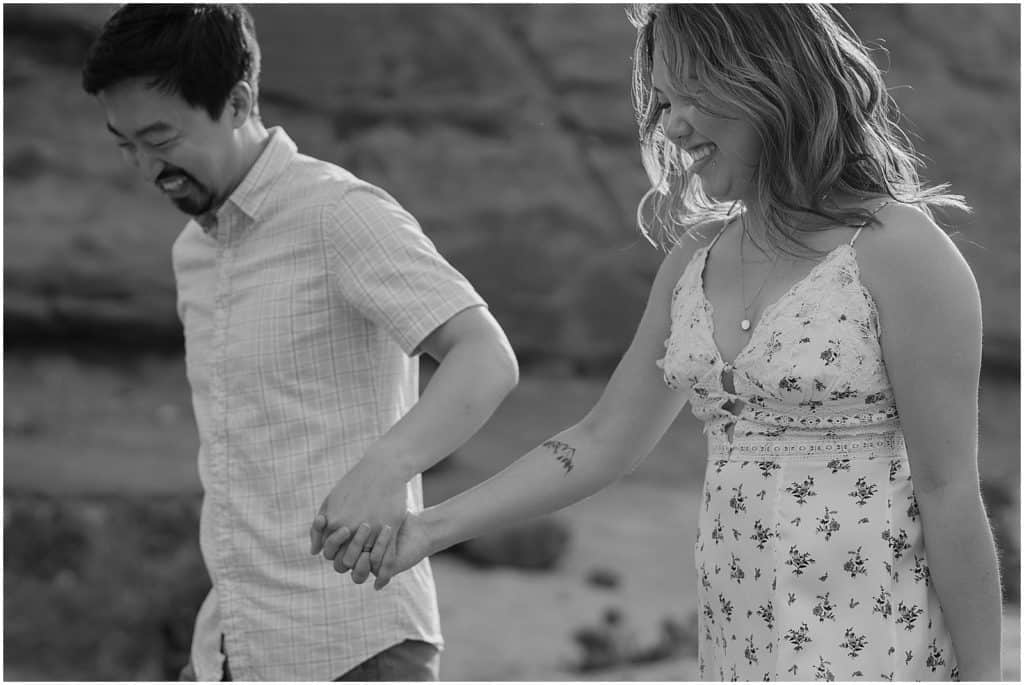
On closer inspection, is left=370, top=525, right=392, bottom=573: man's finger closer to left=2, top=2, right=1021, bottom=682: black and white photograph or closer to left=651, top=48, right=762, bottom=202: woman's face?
left=2, top=2, right=1021, bottom=682: black and white photograph

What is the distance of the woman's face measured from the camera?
4.83 ft

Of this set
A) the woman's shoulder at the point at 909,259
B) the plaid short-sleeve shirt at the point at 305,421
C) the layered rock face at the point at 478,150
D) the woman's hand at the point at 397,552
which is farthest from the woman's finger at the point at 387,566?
the layered rock face at the point at 478,150

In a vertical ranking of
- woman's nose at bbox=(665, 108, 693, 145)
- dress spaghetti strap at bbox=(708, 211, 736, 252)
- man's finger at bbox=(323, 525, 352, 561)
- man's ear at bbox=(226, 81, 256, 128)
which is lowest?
man's finger at bbox=(323, 525, 352, 561)

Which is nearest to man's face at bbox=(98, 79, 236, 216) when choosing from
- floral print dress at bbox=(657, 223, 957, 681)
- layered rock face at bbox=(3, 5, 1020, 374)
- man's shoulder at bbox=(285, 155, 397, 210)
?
man's shoulder at bbox=(285, 155, 397, 210)

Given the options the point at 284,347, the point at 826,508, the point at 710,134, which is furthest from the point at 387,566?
the point at 710,134

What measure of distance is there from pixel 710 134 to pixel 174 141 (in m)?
0.81

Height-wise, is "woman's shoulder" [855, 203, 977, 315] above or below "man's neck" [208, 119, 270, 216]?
below

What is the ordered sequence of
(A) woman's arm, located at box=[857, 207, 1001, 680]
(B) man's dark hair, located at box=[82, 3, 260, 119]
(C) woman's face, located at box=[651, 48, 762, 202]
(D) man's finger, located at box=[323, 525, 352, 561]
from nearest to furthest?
(A) woman's arm, located at box=[857, 207, 1001, 680], (C) woman's face, located at box=[651, 48, 762, 202], (D) man's finger, located at box=[323, 525, 352, 561], (B) man's dark hair, located at box=[82, 3, 260, 119]

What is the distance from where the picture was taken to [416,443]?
5.32 ft

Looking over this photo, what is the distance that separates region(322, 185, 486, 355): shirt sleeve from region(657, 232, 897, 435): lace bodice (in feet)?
1.26

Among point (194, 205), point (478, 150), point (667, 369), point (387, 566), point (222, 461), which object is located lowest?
point (387, 566)

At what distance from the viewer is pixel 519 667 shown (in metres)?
4.90

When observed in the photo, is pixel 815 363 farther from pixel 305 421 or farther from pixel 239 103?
pixel 239 103

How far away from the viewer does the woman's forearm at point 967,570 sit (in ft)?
4.53
